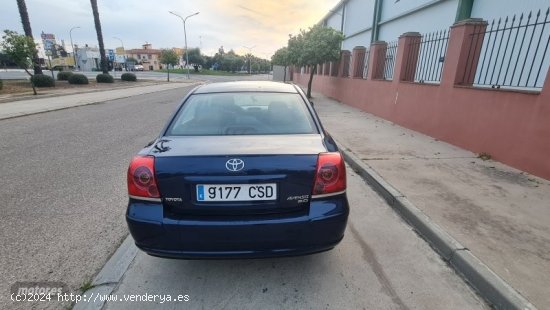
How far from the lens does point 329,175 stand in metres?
2.18

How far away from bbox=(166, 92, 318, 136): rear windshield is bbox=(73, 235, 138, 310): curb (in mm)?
1181

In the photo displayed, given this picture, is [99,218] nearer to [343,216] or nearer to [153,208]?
[153,208]

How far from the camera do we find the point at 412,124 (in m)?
8.19

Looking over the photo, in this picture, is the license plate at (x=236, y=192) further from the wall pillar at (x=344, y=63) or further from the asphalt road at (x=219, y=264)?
the wall pillar at (x=344, y=63)

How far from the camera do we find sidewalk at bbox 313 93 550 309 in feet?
8.35

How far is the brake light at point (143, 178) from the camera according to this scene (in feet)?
6.89

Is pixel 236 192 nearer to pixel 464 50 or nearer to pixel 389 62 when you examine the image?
pixel 464 50

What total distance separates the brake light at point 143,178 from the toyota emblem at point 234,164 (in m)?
0.52

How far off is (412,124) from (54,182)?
26.2 ft

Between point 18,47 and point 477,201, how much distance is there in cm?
2065

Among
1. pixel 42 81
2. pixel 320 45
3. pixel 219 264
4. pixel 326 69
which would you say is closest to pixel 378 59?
pixel 320 45

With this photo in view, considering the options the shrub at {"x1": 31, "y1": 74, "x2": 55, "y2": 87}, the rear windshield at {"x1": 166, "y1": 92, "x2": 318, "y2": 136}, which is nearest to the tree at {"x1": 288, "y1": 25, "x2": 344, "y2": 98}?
the rear windshield at {"x1": 166, "y1": 92, "x2": 318, "y2": 136}

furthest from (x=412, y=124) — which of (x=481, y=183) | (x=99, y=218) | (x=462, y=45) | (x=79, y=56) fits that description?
(x=79, y=56)

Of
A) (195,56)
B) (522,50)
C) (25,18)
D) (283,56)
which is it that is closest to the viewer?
(522,50)
